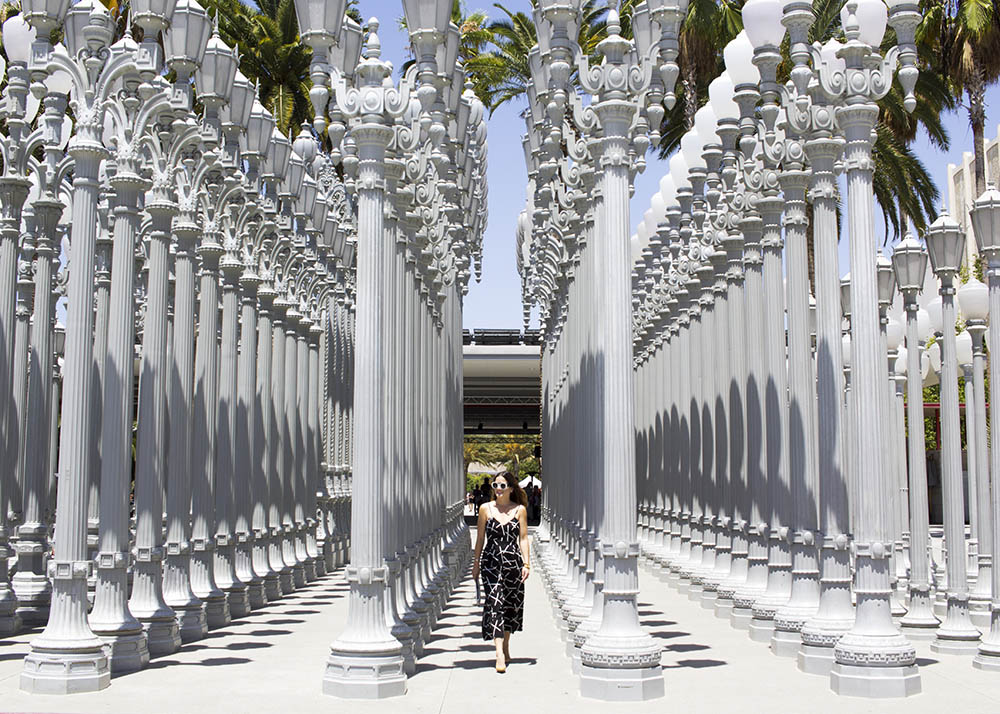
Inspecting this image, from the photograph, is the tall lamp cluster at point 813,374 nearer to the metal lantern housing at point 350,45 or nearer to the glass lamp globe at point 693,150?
the glass lamp globe at point 693,150

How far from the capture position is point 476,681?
1097 cm

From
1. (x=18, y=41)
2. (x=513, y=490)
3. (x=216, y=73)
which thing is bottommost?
(x=513, y=490)

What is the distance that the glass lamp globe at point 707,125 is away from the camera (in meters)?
16.5

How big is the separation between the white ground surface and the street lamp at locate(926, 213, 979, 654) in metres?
0.54

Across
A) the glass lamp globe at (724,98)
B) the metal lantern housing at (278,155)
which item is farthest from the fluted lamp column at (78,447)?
the glass lamp globe at (724,98)

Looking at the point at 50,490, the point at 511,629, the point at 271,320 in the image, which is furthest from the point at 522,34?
the point at 511,629

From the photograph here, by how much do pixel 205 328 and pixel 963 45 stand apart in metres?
28.3

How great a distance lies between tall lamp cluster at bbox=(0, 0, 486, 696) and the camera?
11141mm

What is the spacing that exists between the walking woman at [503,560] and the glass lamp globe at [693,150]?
7.77 metres

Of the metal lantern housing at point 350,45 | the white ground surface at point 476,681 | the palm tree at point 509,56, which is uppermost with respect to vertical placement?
the palm tree at point 509,56

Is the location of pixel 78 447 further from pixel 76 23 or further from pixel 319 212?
pixel 319 212

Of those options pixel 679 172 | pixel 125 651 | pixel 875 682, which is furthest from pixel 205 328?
pixel 875 682

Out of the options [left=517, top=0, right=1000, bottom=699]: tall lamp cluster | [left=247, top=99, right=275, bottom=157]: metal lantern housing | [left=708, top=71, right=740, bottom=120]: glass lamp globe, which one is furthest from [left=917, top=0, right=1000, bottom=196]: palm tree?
[left=247, top=99, right=275, bottom=157]: metal lantern housing

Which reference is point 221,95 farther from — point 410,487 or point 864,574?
point 864,574
